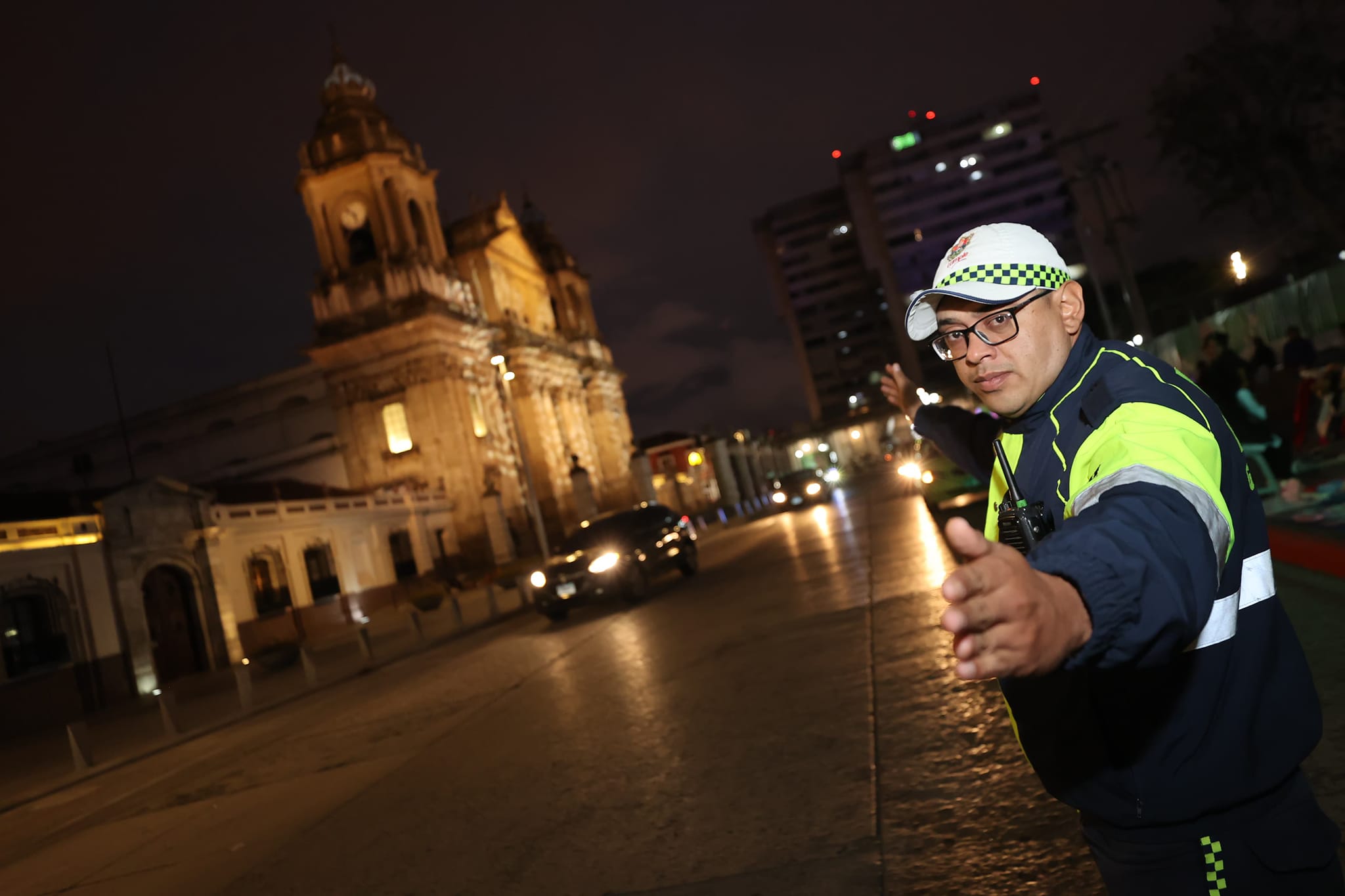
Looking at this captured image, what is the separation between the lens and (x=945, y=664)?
7.26 m

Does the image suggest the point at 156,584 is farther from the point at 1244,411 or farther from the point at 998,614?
the point at 998,614

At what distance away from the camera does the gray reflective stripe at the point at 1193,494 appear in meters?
1.51

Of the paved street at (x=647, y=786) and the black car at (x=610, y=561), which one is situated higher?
the black car at (x=610, y=561)

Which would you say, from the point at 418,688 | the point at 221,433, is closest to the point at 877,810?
the point at 418,688

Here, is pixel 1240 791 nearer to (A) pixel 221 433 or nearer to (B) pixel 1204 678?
(B) pixel 1204 678

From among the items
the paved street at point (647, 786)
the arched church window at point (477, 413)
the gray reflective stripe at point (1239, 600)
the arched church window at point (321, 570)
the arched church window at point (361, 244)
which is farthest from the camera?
the arched church window at point (361, 244)

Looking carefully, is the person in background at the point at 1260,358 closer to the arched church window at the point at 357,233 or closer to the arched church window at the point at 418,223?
the arched church window at the point at 357,233

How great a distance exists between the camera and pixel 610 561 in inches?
701

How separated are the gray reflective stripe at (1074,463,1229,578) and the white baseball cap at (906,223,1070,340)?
50cm

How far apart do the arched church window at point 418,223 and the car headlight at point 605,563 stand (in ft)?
126

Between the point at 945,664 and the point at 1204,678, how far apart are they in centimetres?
586

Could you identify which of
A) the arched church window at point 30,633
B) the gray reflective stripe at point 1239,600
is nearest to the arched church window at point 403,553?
the arched church window at point 30,633

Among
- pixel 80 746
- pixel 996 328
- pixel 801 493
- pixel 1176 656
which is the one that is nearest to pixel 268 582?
pixel 80 746

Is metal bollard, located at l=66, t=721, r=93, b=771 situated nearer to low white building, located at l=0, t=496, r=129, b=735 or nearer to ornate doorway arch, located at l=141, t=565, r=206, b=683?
low white building, located at l=0, t=496, r=129, b=735
